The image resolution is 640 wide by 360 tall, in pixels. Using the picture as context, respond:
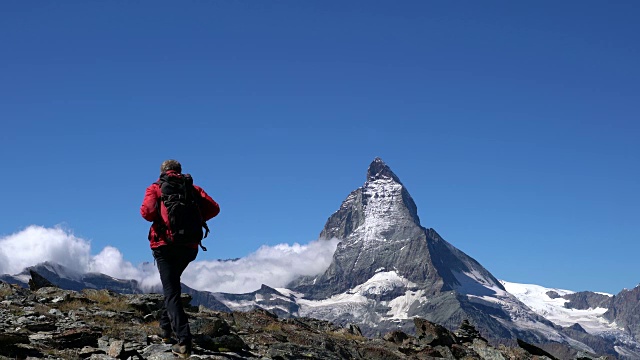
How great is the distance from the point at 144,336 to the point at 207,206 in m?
4.88

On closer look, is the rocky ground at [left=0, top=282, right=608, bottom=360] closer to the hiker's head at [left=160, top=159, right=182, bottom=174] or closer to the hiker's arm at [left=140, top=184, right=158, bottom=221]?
the hiker's arm at [left=140, top=184, right=158, bottom=221]

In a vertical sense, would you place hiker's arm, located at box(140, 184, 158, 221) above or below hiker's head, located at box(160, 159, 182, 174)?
below

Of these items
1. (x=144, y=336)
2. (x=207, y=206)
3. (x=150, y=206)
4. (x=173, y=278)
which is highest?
(x=207, y=206)

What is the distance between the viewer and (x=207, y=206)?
16344 millimetres

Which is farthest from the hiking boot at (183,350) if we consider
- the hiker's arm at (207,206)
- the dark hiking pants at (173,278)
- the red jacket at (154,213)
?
the hiker's arm at (207,206)

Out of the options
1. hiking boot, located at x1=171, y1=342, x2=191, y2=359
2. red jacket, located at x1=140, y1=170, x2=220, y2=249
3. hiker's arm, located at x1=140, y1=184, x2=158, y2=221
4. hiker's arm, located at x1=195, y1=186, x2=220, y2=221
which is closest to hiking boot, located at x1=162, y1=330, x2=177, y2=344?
hiking boot, located at x1=171, y1=342, x2=191, y2=359

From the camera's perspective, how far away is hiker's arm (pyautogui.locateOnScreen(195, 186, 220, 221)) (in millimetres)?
16297

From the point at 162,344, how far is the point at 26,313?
21.4 feet

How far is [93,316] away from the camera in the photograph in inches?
885

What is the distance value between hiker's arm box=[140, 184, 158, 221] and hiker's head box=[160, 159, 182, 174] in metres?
0.70

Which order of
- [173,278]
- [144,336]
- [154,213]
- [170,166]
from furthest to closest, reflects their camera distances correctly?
[144,336] < [170,166] < [173,278] < [154,213]

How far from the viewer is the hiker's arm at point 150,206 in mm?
15500

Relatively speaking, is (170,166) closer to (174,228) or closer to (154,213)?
(154,213)

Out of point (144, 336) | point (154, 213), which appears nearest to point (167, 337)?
point (144, 336)
